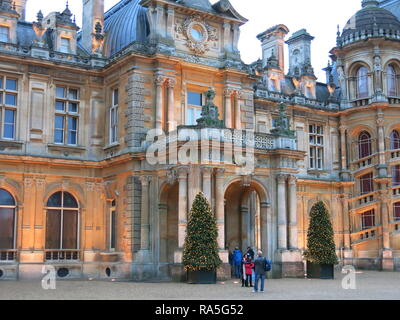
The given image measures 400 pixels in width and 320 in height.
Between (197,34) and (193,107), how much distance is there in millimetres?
3572

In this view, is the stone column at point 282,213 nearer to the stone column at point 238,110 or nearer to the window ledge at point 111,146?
the stone column at point 238,110

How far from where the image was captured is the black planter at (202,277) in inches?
888

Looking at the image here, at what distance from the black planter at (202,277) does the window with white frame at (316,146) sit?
53.2 ft

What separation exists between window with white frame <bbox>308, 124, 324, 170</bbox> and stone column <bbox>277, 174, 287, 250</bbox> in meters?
10.2

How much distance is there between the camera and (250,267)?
21.2m

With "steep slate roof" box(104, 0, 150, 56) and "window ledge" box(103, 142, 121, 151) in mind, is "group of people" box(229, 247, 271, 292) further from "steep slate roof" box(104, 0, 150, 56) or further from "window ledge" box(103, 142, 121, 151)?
"steep slate roof" box(104, 0, 150, 56)

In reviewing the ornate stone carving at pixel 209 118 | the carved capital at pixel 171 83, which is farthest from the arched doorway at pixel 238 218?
the carved capital at pixel 171 83

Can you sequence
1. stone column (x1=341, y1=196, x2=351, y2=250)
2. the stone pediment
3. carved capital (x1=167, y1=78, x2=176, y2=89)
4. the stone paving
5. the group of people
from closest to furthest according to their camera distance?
the stone paving → the group of people → carved capital (x1=167, y1=78, x2=176, y2=89) → the stone pediment → stone column (x1=341, y1=196, x2=351, y2=250)

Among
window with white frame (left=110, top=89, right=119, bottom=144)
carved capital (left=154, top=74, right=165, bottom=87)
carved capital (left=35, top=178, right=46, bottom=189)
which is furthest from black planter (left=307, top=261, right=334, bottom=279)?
carved capital (left=35, top=178, right=46, bottom=189)

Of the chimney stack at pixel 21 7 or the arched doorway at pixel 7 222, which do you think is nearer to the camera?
the arched doorway at pixel 7 222

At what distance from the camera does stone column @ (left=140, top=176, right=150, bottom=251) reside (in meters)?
26.2

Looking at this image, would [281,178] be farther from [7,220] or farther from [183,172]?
[7,220]

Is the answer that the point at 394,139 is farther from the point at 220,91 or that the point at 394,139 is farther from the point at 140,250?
the point at 140,250

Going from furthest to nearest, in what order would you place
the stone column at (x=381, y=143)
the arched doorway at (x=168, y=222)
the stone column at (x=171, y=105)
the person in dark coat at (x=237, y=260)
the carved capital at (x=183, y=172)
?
1. the stone column at (x=381, y=143)
2. the stone column at (x=171, y=105)
3. the arched doorway at (x=168, y=222)
4. the person in dark coat at (x=237, y=260)
5. the carved capital at (x=183, y=172)
